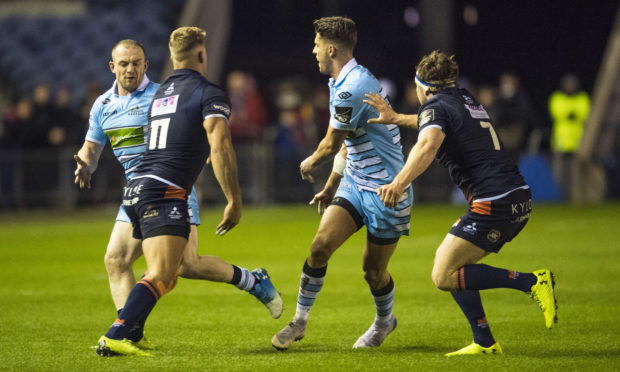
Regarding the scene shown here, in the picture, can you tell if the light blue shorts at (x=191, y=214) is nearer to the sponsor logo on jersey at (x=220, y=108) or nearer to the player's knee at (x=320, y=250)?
the player's knee at (x=320, y=250)

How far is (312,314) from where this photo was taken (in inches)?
379

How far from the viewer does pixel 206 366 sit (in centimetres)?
688

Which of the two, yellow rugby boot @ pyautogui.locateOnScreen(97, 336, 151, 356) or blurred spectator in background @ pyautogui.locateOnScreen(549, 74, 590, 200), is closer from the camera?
yellow rugby boot @ pyautogui.locateOnScreen(97, 336, 151, 356)

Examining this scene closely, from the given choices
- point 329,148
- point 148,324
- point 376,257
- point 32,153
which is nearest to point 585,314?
point 376,257

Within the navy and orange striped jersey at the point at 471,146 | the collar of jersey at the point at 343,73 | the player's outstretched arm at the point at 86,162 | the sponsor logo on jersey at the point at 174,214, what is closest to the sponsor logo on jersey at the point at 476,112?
the navy and orange striped jersey at the point at 471,146

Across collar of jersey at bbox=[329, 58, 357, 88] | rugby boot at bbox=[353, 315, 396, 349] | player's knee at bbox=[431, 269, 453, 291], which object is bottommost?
rugby boot at bbox=[353, 315, 396, 349]

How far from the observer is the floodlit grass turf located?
7.12 meters

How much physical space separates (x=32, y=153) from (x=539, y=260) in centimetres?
1097

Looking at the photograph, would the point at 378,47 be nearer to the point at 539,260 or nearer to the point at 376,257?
the point at 539,260

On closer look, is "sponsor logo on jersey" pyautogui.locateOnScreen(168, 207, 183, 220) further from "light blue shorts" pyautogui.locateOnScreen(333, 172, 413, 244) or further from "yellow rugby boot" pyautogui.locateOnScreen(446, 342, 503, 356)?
"yellow rugby boot" pyautogui.locateOnScreen(446, 342, 503, 356)

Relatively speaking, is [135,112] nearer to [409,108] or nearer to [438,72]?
[438,72]

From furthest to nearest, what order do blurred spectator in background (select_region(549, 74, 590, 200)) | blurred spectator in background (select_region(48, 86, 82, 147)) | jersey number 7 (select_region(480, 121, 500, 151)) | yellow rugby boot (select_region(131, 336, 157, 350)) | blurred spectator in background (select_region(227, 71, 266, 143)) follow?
blurred spectator in background (select_region(549, 74, 590, 200)), blurred spectator in background (select_region(227, 71, 266, 143)), blurred spectator in background (select_region(48, 86, 82, 147)), yellow rugby boot (select_region(131, 336, 157, 350)), jersey number 7 (select_region(480, 121, 500, 151))

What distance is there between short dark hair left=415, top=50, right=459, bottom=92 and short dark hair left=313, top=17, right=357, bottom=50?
669 mm

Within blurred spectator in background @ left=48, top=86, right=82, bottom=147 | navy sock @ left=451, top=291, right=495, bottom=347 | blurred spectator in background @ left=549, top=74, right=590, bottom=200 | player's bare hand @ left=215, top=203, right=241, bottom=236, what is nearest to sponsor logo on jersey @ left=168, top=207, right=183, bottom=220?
player's bare hand @ left=215, top=203, right=241, bottom=236
